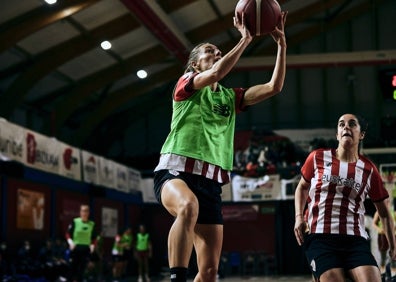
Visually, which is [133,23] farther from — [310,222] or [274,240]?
[310,222]

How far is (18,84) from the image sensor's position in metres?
22.3

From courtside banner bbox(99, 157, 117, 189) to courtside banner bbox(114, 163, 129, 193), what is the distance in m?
0.37

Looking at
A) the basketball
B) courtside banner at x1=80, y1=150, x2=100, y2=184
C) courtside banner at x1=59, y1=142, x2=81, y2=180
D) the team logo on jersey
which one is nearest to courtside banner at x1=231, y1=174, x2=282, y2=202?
courtside banner at x1=80, y1=150, x2=100, y2=184

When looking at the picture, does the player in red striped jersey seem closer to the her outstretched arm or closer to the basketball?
the her outstretched arm

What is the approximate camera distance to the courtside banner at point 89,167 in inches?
864

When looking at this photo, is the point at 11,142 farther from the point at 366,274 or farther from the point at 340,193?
the point at 366,274

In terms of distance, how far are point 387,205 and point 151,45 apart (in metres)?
19.7

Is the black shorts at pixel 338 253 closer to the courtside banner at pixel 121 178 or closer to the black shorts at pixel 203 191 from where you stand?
the black shorts at pixel 203 191

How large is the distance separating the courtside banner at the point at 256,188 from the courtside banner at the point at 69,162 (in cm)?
729

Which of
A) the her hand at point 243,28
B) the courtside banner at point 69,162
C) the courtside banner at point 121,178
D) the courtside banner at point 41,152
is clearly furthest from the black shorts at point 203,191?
the courtside banner at point 121,178

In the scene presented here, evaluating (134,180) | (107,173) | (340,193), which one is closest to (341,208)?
(340,193)

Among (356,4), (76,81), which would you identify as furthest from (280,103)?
(76,81)

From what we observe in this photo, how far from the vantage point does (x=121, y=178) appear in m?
25.9

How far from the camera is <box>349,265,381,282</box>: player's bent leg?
5.03 meters
